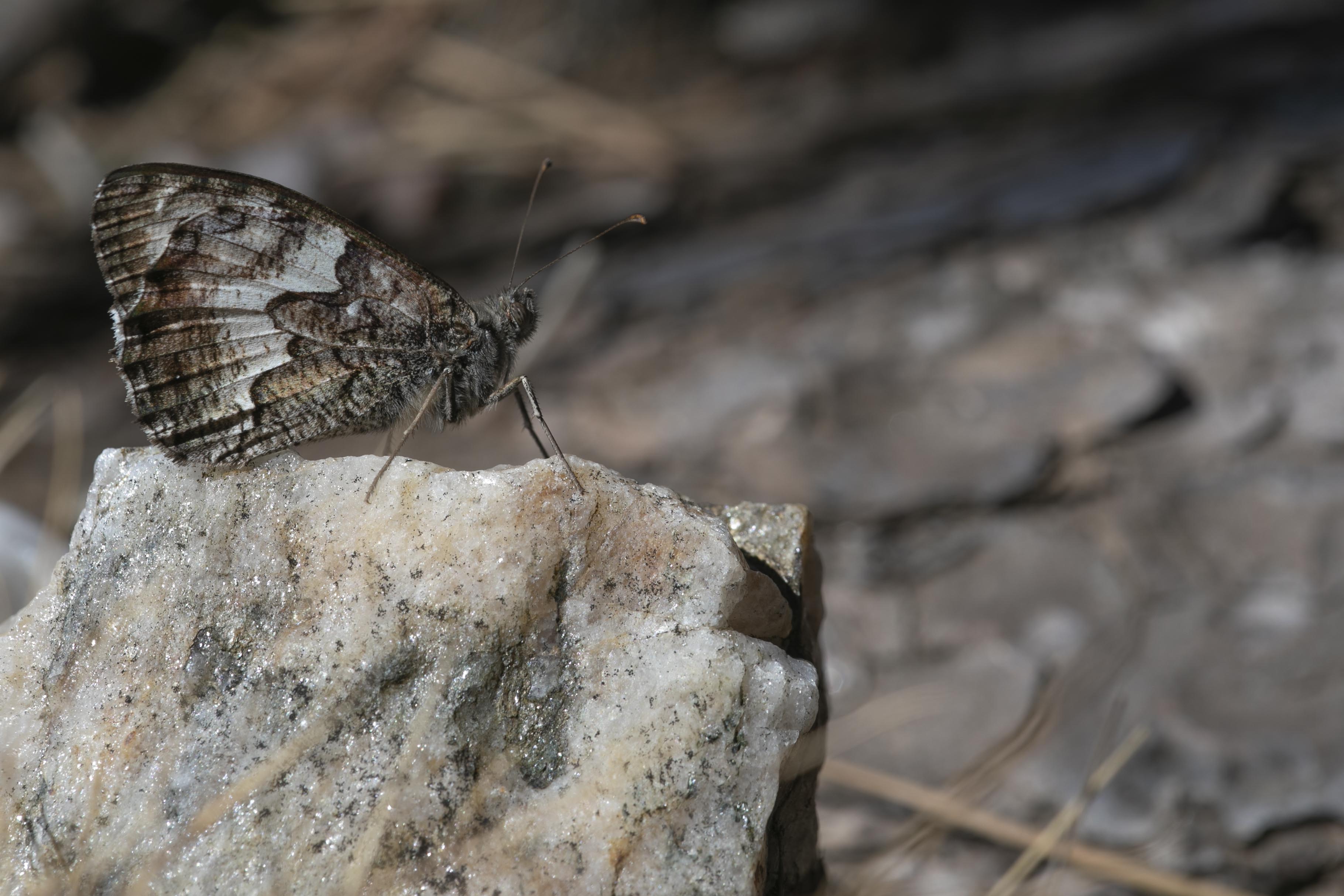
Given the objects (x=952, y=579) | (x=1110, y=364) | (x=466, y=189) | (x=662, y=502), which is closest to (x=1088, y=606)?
(x=952, y=579)

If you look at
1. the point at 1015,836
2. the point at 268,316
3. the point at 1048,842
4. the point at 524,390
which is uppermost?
the point at 268,316

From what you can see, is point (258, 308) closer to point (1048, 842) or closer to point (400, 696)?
point (400, 696)

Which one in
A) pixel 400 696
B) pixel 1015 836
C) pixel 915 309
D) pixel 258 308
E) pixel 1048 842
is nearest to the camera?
pixel 400 696

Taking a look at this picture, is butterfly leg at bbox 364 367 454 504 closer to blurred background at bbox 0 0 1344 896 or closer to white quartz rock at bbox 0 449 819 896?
white quartz rock at bbox 0 449 819 896

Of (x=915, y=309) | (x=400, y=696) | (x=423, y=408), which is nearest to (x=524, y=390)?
(x=423, y=408)

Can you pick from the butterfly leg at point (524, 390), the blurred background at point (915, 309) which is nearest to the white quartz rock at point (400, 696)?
the butterfly leg at point (524, 390)

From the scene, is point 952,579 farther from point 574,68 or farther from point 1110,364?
point 574,68

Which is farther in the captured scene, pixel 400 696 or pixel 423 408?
pixel 423 408

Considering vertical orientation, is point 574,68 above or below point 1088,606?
above
